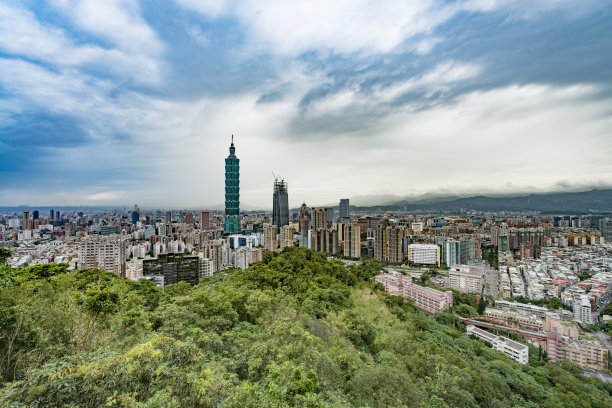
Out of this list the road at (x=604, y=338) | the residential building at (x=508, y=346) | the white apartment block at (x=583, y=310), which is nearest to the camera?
the residential building at (x=508, y=346)

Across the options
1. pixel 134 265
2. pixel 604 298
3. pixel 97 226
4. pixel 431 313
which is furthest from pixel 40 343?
pixel 97 226

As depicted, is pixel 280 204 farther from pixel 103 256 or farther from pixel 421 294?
pixel 421 294

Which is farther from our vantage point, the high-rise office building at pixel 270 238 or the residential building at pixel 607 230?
the residential building at pixel 607 230

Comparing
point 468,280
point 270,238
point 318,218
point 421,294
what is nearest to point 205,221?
point 318,218

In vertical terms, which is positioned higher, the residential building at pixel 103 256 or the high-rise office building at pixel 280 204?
the high-rise office building at pixel 280 204

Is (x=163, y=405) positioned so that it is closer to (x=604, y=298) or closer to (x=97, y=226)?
(x=604, y=298)

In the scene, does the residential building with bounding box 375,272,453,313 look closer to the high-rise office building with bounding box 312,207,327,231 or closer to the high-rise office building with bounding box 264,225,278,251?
the high-rise office building with bounding box 264,225,278,251

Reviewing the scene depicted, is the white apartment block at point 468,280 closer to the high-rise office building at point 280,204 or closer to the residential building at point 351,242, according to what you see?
the residential building at point 351,242

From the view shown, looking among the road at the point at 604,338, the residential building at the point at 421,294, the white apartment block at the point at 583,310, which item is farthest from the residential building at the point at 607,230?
the residential building at the point at 421,294
